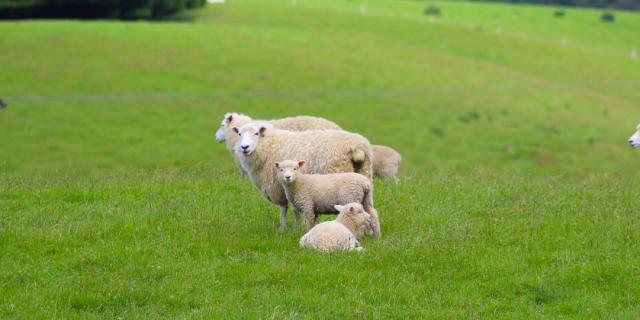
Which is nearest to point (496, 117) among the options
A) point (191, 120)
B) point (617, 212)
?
point (191, 120)

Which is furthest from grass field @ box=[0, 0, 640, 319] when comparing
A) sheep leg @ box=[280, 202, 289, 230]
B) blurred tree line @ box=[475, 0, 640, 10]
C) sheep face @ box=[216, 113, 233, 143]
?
blurred tree line @ box=[475, 0, 640, 10]

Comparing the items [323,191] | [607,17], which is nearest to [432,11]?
[607,17]

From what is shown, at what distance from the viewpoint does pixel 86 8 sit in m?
61.0

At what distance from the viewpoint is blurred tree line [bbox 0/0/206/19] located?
60000 millimetres

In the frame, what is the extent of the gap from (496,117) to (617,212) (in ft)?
126

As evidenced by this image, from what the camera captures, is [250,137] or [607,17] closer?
[250,137]

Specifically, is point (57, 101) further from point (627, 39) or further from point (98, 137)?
point (627, 39)

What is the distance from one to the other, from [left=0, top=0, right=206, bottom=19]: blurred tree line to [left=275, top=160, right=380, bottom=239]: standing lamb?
50.1 meters

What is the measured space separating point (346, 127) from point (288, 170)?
113 feet

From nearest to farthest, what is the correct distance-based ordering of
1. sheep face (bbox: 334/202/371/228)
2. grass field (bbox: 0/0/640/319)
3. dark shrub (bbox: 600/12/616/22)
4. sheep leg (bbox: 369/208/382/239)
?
grass field (bbox: 0/0/640/319), sheep face (bbox: 334/202/371/228), sheep leg (bbox: 369/208/382/239), dark shrub (bbox: 600/12/616/22)

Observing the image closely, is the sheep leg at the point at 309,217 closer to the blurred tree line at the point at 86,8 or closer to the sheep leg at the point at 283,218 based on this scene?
the sheep leg at the point at 283,218

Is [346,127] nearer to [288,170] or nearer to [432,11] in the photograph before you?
[288,170]

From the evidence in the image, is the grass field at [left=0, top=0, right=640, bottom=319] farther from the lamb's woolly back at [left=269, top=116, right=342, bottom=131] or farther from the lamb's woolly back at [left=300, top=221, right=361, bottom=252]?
the lamb's woolly back at [left=269, top=116, right=342, bottom=131]

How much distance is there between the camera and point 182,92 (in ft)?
165
